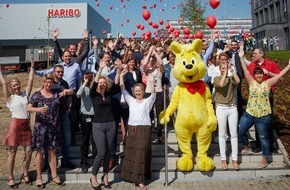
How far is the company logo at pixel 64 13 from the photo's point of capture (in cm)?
6106

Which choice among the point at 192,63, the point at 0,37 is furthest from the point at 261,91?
the point at 0,37

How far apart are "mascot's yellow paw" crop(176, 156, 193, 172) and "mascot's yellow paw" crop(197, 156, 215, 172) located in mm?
174

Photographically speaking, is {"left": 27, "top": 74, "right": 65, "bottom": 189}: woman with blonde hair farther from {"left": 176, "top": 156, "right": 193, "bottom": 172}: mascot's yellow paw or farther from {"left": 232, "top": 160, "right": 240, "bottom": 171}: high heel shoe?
{"left": 232, "top": 160, "right": 240, "bottom": 171}: high heel shoe

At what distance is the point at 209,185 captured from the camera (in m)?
6.12

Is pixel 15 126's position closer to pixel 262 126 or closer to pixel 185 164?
pixel 185 164

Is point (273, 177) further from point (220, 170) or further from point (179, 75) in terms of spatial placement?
point (179, 75)

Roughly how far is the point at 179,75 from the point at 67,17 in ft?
193

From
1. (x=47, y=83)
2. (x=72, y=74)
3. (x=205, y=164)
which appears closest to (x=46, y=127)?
(x=47, y=83)

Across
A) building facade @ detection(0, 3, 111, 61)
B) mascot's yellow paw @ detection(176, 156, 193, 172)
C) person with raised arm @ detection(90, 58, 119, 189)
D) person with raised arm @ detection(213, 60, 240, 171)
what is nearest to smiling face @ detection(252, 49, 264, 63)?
person with raised arm @ detection(213, 60, 240, 171)

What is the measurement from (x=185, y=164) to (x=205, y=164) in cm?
40

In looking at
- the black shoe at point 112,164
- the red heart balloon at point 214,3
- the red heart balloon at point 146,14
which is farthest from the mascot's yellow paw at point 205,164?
the red heart balloon at point 146,14

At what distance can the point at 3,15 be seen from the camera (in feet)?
199

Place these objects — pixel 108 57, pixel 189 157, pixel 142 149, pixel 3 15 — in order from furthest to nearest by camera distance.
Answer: pixel 3 15
pixel 108 57
pixel 189 157
pixel 142 149

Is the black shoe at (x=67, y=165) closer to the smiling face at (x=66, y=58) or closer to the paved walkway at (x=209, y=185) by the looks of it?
the paved walkway at (x=209, y=185)
